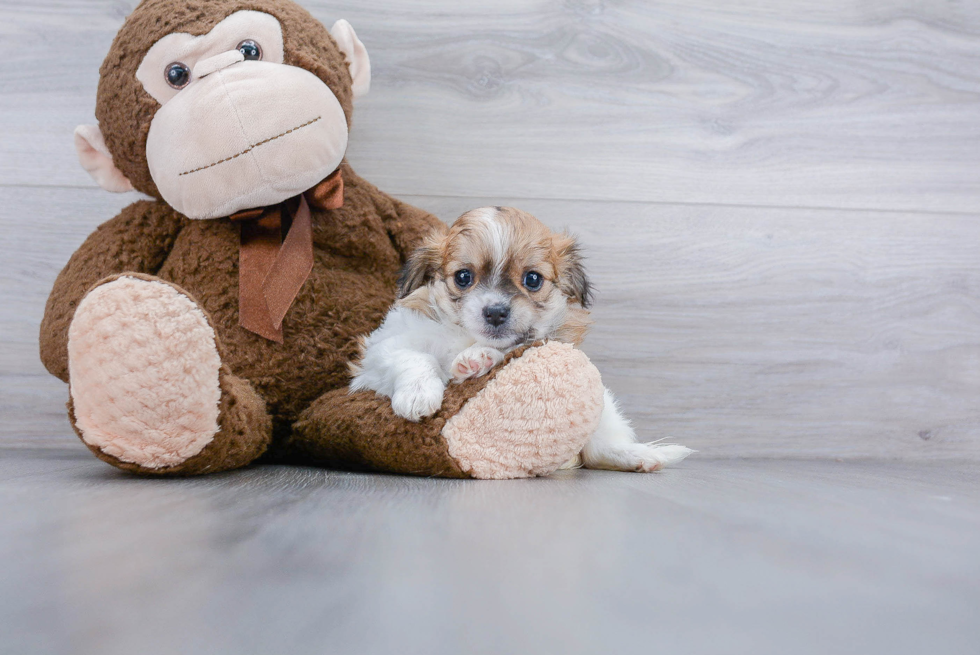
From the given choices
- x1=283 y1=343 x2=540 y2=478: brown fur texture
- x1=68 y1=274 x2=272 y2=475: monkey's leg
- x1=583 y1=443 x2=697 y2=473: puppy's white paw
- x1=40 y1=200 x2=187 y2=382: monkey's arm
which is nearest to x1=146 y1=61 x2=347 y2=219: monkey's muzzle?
x1=40 y1=200 x2=187 y2=382: monkey's arm

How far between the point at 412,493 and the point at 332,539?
22 centimetres

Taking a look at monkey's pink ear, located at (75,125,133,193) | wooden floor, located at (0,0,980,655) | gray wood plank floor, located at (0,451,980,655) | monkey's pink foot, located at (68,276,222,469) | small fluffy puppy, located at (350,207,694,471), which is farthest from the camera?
wooden floor, located at (0,0,980,655)

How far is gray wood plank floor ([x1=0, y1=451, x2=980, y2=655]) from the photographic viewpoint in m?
0.46

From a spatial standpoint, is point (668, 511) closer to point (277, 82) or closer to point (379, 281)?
point (379, 281)

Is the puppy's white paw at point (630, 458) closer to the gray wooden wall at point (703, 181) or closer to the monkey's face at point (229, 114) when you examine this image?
the gray wooden wall at point (703, 181)

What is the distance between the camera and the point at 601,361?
5.13 ft

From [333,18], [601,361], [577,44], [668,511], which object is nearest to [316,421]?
[668,511]

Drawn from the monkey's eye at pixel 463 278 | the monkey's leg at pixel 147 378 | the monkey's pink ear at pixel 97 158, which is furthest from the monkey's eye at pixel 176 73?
the monkey's eye at pixel 463 278

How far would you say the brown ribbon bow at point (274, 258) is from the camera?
3.72 ft

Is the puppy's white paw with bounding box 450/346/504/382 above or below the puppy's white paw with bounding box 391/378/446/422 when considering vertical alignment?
above

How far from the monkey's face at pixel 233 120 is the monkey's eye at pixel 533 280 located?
0.39 meters

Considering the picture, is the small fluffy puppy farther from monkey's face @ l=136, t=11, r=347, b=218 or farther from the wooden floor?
monkey's face @ l=136, t=11, r=347, b=218

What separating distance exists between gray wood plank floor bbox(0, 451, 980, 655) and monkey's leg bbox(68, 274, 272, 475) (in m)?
0.05

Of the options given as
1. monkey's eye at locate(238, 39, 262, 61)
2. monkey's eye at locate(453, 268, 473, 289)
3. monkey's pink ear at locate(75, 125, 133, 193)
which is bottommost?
monkey's eye at locate(453, 268, 473, 289)
